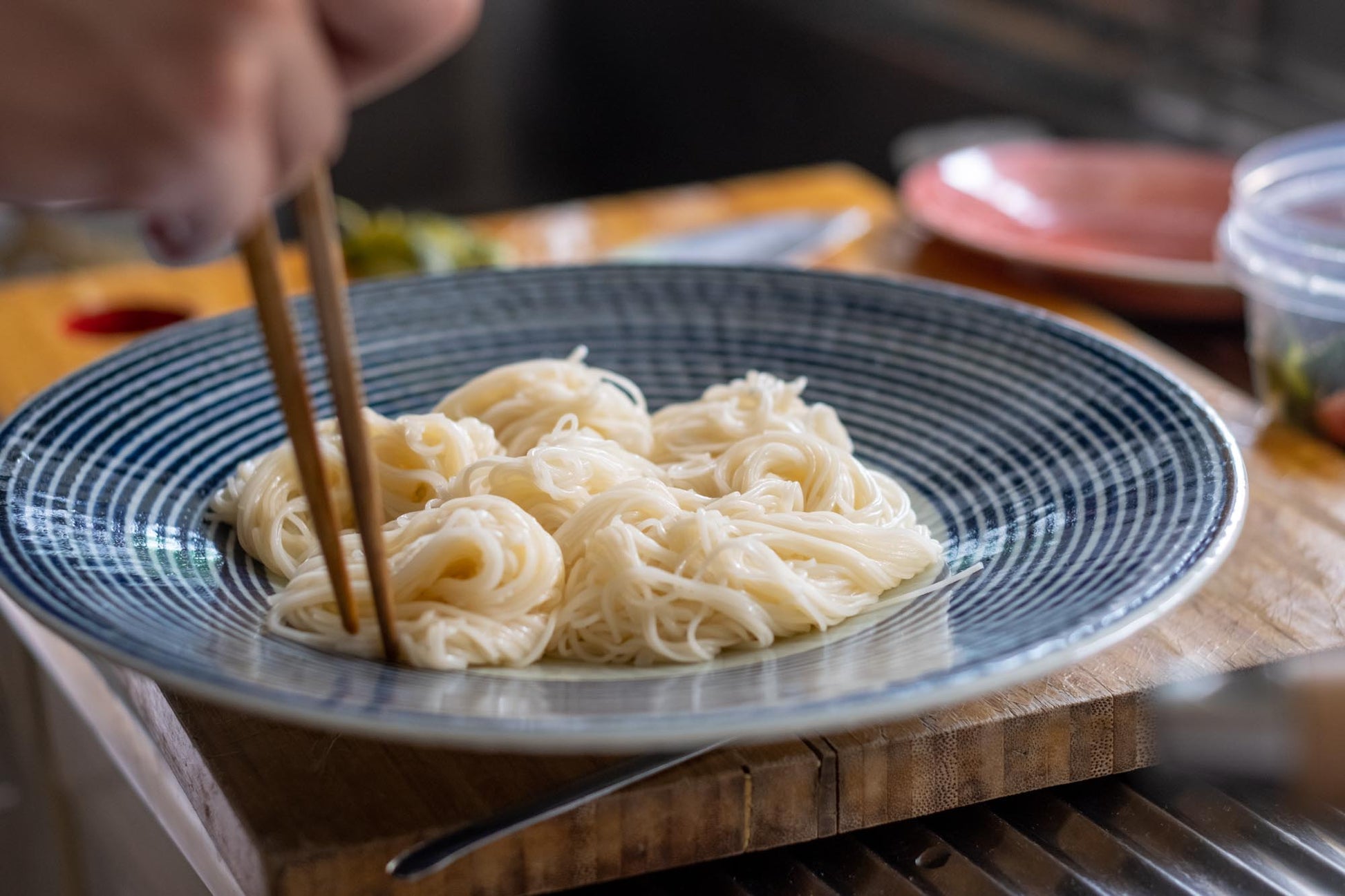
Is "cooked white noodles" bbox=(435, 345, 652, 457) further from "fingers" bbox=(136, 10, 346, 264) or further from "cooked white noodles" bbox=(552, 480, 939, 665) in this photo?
"fingers" bbox=(136, 10, 346, 264)

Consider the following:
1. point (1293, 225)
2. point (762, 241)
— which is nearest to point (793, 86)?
point (762, 241)

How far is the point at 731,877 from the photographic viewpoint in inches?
38.3

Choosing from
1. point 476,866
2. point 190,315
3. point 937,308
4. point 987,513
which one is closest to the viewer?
point 476,866

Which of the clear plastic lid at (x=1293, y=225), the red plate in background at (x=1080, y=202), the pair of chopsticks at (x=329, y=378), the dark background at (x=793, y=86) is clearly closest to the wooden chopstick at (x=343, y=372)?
the pair of chopsticks at (x=329, y=378)

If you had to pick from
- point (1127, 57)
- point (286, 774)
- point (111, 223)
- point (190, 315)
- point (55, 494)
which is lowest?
point (111, 223)

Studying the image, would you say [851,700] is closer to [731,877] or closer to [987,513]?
[731,877]

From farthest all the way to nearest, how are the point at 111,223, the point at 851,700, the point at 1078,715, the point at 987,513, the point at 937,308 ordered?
the point at 111,223, the point at 937,308, the point at 987,513, the point at 1078,715, the point at 851,700

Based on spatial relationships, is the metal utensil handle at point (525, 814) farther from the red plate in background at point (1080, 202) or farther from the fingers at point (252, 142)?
the red plate in background at point (1080, 202)

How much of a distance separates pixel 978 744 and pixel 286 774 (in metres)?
0.46

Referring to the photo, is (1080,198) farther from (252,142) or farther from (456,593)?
(252,142)

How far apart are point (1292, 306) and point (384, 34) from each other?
1126 millimetres

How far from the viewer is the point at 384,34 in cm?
70

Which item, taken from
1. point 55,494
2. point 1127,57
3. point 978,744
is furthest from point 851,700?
point 1127,57

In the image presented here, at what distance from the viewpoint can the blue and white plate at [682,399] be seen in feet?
2.60
